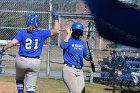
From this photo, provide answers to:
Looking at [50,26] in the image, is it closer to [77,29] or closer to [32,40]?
[32,40]

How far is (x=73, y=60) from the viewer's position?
741 centimetres

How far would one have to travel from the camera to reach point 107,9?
5.24ft

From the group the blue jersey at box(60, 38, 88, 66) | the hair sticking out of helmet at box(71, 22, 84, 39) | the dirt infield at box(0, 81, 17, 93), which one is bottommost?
the dirt infield at box(0, 81, 17, 93)

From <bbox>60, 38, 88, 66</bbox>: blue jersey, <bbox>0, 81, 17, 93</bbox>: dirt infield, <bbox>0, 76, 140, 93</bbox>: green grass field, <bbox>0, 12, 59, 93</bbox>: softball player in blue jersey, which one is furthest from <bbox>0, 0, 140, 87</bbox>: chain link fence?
<bbox>60, 38, 88, 66</bbox>: blue jersey

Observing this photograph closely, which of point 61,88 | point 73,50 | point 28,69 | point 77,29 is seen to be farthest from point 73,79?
point 61,88

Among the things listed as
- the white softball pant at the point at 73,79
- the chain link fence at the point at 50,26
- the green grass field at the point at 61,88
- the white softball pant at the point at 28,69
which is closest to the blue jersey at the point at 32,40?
the white softball pant at the point at 28,69

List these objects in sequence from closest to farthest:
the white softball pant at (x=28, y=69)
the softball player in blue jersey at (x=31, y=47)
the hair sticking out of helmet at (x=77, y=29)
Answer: the hair sticking out of helmet at (x=77, y=29) < the white softball pant at (x=28, y=69) < the softball player in blue jersey at (x=31, y=47)

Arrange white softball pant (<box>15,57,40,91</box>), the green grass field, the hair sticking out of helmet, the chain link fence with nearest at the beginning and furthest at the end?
the hair sticking out of helmet
white softball pant (<box>15,57,40,91</box>)
the green grass field
the chain link fence

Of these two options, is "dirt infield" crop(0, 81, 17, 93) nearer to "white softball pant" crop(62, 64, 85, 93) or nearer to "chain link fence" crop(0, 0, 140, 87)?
"chain link fence" crop(0, 0, 140, 87)

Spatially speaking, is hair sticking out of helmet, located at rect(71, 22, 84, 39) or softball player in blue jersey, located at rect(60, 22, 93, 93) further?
softball player in blue jersey, located at rect(60, 22, 93, 93)

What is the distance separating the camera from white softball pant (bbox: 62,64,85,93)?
7320mm

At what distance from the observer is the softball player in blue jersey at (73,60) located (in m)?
7.33

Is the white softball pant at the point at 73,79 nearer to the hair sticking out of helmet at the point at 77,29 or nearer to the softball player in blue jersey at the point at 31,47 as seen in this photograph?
the hair sticking out of helmet at the point at 77,29

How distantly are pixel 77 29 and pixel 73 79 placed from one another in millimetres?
849
